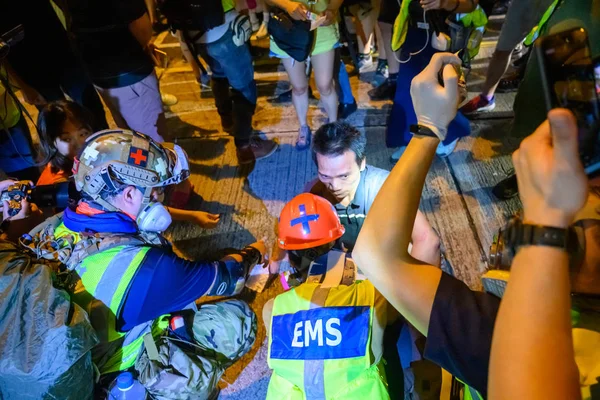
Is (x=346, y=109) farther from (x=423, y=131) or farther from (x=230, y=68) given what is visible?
(x=423, y=131)

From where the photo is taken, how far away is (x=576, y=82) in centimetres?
85

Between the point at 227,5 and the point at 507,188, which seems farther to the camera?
the point at 227,5

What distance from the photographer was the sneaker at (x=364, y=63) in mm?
5121

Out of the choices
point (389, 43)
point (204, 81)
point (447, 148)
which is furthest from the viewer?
point (204, 81)

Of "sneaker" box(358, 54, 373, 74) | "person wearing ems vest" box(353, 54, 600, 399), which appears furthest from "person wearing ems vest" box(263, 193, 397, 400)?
"sneaker" box(358, 54, 373, 74)

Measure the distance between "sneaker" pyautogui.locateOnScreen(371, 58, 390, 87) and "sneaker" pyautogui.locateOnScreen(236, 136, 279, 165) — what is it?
1.58 meters

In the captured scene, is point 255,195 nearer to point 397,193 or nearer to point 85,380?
point 85,380

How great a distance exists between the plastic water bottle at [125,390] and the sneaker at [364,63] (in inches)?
168

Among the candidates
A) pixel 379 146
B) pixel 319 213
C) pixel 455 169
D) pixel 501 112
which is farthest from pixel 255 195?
pixel 501 112

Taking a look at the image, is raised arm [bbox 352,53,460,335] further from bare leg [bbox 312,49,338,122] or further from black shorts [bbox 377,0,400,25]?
black shorts [bbox 377,0,400,25]

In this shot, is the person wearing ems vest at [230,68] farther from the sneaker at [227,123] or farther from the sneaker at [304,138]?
the sneaker at [304,138]

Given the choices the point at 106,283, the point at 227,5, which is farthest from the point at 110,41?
the point at 106,283

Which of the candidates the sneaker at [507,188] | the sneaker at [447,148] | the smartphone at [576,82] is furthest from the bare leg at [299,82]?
the smartphone at [576,82]

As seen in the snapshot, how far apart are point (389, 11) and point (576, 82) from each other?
3.29 metres
